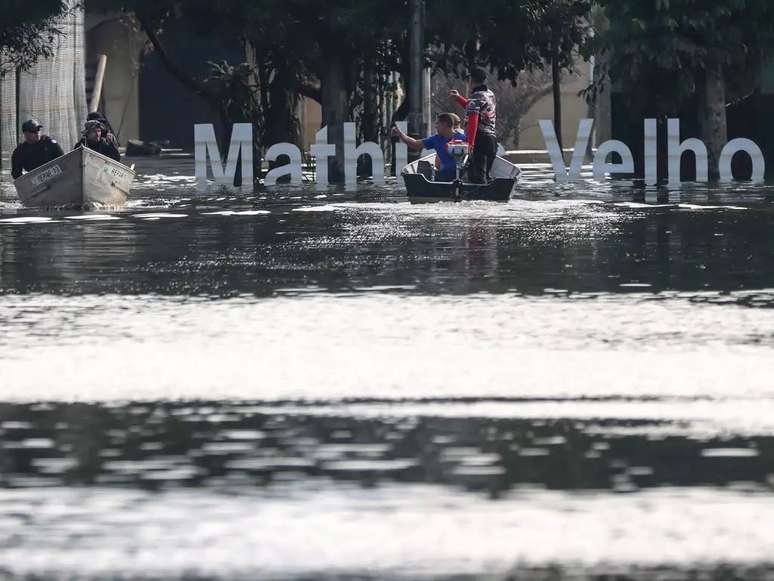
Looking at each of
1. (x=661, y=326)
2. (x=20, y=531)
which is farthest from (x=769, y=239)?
(x=20, y=531)

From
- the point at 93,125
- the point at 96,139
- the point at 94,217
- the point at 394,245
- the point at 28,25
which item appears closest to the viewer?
the point at 394,245

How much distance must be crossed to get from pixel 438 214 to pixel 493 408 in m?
19.9

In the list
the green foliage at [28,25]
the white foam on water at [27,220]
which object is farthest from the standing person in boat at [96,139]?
the green foliage at [28,25]

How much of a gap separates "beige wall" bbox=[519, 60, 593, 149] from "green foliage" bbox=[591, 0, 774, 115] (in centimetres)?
5449

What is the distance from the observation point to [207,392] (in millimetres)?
11711

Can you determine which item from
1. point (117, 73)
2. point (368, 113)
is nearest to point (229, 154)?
point (368, 113)

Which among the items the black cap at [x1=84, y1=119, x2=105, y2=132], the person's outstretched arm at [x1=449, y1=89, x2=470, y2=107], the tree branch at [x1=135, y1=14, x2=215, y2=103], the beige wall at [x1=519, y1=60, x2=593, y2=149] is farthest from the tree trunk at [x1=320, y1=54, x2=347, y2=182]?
the beige wall at [x1=519, y1=60, x2=593, y2=149]

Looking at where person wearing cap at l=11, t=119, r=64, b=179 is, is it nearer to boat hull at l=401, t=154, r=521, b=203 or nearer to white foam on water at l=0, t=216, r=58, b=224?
white foam on water at l=0, t=216, r=58, b=224

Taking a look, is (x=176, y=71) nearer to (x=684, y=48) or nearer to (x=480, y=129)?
(x=684, y=48)

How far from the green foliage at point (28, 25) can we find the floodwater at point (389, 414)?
74.6ft

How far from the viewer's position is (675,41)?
45.1 metres

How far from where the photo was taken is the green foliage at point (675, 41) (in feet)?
148

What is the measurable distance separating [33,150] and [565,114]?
70085mm

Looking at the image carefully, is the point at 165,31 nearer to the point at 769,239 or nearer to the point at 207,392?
the point at 769,239
